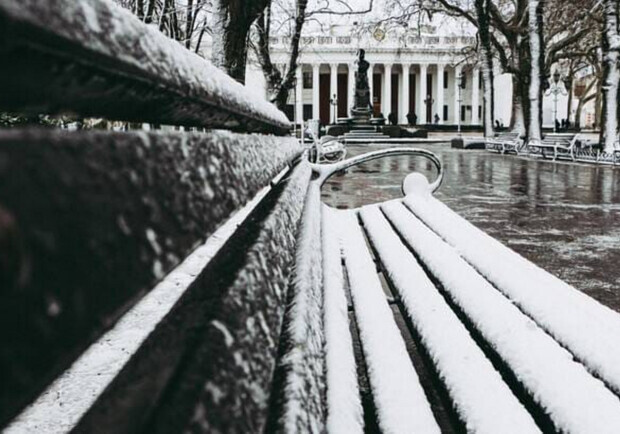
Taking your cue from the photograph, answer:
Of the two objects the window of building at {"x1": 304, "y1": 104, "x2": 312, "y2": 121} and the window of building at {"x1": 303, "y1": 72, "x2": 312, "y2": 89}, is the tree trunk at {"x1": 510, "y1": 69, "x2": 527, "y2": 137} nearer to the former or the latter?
the window of building at {"x1": 304, "y1": 104, "x2": 312, "y2": 121}

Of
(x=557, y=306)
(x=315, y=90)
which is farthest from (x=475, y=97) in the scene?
(x=557, y=306)

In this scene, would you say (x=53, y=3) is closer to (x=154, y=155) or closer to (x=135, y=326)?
(x=154, y=155)

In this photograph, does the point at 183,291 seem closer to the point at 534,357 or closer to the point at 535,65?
the point at 534,357

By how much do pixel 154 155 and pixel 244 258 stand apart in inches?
11.9

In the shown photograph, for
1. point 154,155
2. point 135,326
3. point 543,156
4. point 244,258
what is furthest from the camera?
point 543,156

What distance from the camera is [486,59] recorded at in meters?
23.0

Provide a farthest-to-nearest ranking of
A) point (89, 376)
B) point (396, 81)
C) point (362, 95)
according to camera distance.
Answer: point (396, 81), point (362, 95), point (89, 376)

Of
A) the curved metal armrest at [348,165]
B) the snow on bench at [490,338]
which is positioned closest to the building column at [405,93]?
the curved metal armrest at [348,165]

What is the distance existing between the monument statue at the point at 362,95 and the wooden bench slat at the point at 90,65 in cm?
3635

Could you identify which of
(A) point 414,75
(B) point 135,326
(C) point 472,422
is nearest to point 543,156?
(B) point 135,326

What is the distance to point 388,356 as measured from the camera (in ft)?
4.93

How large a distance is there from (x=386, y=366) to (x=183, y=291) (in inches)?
27.9

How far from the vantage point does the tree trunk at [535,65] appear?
18719 mm

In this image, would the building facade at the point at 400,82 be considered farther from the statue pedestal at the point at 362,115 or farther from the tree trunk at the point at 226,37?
the tree trunk at the point at 226,37
